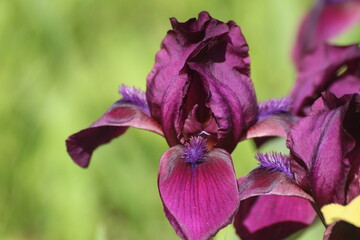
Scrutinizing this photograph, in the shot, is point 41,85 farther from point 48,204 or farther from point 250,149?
point 250,149

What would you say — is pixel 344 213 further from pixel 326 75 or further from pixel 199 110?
pixel 326 75

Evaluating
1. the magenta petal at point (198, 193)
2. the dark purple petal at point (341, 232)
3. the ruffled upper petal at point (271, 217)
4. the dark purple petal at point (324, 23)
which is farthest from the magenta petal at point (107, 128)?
the dark purple petal at point (324, 23)

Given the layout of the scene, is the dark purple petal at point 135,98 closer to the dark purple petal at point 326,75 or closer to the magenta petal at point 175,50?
the magenta petal at point 175,50

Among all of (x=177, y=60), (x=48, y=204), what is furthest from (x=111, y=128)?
(x=48, y=204)

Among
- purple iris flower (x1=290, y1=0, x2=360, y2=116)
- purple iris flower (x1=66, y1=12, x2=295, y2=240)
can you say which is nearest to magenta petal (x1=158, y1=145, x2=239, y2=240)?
purple iris flower (x1=66, y1=12, x2=295, y2=240)

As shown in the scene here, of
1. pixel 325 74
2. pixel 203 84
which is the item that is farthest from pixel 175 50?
pixel 325 74

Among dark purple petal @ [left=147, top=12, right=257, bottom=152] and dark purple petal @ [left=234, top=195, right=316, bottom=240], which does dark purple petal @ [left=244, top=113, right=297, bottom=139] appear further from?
dark purple petal @ [left=234, top=195, right=316, bottom=240]
